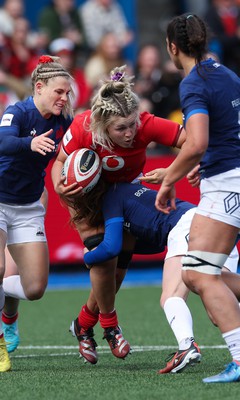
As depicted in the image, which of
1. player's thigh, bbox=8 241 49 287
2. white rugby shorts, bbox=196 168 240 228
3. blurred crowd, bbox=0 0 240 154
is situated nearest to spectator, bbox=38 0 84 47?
blurred crowd, bbox=0 0 240 154

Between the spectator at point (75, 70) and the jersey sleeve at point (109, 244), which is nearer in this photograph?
the jersey sleeve at point (109, 244)

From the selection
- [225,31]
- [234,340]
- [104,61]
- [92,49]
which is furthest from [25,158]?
[92,49]

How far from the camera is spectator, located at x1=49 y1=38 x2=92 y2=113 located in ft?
40.2

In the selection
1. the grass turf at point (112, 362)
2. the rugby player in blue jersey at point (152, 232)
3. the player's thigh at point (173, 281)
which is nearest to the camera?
the grass turf at point (112, 362)

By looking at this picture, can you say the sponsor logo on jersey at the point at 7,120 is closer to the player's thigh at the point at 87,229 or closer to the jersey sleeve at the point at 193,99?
the player's thigh at the point at 87,229

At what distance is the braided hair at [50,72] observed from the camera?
259 inches

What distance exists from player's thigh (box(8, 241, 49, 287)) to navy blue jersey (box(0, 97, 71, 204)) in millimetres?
325

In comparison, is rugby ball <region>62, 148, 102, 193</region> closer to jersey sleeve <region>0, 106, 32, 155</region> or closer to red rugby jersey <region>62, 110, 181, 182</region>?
red rugby jersey <region>62, 110, 181, 182</region>

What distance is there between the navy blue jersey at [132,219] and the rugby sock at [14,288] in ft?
2.62

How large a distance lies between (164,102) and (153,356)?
22.0 feet

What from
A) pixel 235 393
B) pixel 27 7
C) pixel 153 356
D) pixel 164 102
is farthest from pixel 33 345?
pixel 27 7

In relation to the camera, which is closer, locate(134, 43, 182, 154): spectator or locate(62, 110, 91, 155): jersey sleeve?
locate(62, 110, 91, 155): jersey sleeve

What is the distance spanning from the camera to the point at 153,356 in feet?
22.0

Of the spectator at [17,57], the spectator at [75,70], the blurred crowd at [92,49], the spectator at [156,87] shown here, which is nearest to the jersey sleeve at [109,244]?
the spectator at [75,70]
